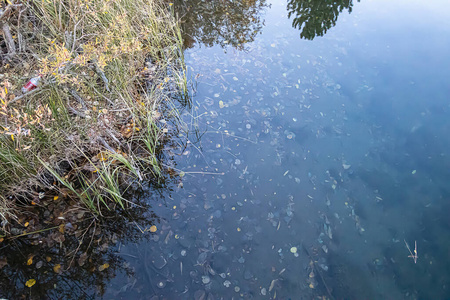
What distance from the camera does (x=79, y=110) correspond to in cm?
373

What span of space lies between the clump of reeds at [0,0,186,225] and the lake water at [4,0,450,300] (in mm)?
528

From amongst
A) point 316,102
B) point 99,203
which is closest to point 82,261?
point 99,203

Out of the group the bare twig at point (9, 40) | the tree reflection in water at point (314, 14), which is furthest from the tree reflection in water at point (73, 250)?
the tree reflection in water at point (314, 14)

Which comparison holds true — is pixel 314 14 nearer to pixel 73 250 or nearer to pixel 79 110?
pixel 79 110

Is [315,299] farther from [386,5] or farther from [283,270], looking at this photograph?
[386,5]

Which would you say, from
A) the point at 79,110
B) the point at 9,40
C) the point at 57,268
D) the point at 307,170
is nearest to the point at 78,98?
the point at 79,110

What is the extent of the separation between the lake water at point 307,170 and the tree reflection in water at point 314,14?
0.15ft

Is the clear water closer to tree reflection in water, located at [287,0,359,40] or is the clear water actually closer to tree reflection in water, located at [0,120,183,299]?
tree reflection in water, located at [0,120,183,299]

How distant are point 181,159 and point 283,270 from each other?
6.10 feet

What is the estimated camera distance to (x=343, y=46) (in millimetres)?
5355

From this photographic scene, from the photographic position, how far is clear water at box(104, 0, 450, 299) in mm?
2787

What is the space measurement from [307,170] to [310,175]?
83mm

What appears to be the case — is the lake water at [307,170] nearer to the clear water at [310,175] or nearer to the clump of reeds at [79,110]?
the clear water at [310,175]

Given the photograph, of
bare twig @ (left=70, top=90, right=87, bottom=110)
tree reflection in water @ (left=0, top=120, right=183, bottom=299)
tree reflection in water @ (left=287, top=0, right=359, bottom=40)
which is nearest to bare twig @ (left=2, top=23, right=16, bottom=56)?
bare twig @ (left=70, top=90, right=87, bottom=110)
